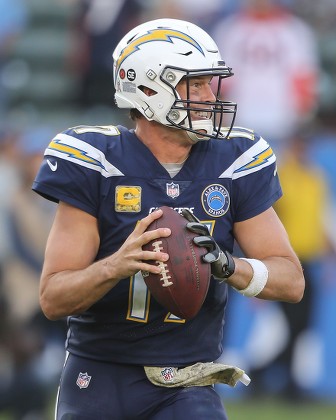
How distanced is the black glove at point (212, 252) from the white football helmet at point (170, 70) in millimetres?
429

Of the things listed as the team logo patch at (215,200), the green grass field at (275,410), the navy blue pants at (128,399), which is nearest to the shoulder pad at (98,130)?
the team logo patch at (215,200)

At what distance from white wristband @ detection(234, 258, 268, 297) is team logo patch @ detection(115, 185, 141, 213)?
44 cm

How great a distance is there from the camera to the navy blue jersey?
4047 millimetres

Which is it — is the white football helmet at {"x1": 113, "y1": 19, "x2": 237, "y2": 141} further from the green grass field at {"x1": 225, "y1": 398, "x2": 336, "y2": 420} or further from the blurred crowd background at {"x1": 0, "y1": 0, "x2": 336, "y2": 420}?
the green grass field at {"x1": 225, "y1": 398, "x2": 336, "y2": 420}

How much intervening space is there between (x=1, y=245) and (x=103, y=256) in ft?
13.4

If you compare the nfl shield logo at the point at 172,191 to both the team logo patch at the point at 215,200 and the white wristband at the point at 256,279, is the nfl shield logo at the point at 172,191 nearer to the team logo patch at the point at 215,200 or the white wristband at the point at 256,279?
→ the team logo patch at the point at 215,200

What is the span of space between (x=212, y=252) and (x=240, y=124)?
5.08 m

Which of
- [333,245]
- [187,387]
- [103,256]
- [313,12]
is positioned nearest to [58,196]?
[103,256]

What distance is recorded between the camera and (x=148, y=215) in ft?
12.8

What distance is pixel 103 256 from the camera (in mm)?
4109

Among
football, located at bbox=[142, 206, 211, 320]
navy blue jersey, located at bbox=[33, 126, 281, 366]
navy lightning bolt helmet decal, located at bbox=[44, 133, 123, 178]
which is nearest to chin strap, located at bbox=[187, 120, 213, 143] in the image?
navy blue jersey, located at bbox=[33, 126, 281, 366]

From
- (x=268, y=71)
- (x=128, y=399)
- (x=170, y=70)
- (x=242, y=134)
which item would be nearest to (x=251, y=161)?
(x=242, y=134)

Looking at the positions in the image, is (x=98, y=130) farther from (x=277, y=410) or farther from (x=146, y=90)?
(x=277, y=410)

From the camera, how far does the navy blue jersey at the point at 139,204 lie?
405 cm
